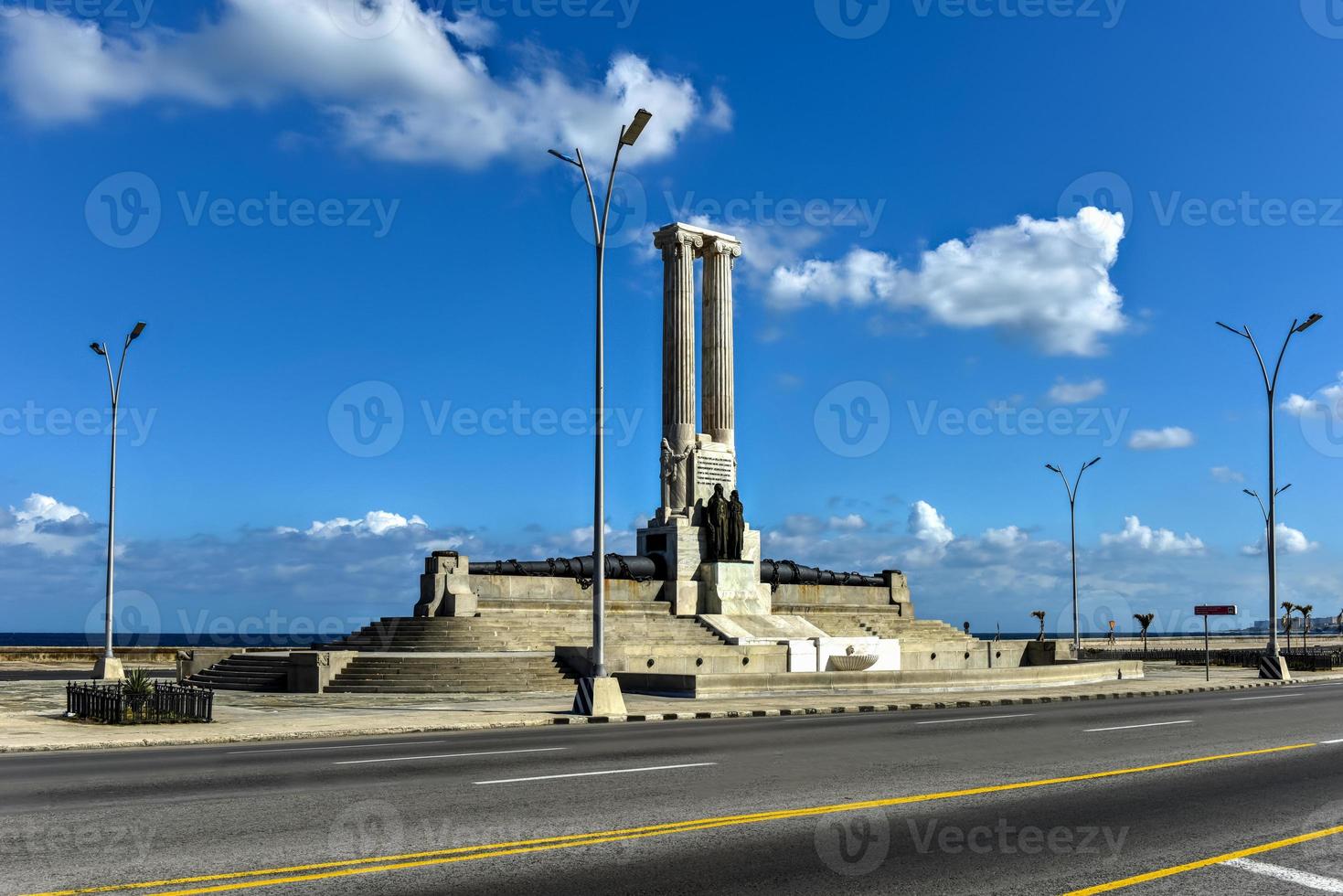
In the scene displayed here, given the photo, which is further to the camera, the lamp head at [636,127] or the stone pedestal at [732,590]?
the stone pedestal at [732,590]

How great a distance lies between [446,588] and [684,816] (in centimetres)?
3072

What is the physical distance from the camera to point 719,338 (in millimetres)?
54250

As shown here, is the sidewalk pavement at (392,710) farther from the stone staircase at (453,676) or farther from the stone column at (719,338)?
the stone column at (719,338)

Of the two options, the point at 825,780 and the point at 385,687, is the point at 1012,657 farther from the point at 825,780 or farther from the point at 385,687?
the point at 825,780

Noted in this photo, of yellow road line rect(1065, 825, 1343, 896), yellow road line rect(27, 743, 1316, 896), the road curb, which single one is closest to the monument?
the road curb

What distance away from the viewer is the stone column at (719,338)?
53406 millimetres

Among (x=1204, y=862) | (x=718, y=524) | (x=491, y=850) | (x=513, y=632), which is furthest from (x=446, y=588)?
(x=1204, y=862)

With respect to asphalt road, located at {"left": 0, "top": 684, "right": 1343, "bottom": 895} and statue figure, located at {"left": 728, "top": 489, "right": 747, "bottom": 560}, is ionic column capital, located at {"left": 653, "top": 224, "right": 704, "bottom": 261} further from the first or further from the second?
asphalt road, located at {"left": 0, "top": 684, "right": 1343, "bottom": 895}

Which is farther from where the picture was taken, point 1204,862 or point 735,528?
point 735,528

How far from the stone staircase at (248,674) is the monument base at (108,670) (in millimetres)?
2109

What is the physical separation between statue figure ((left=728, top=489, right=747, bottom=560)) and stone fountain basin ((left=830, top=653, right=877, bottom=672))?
13529mm

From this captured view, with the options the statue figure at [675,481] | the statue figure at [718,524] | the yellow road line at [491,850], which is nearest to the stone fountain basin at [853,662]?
the statue figure at [718,524]

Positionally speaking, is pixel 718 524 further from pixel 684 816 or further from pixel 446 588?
pixel 684 816

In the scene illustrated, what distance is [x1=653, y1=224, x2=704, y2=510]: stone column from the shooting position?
168 feet
